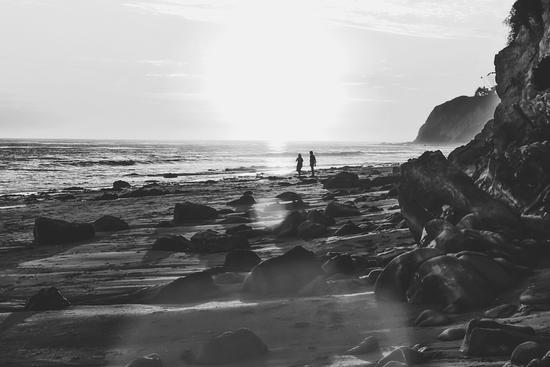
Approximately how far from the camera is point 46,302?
8156 mm

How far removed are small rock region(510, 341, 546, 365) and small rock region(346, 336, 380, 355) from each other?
140 cm

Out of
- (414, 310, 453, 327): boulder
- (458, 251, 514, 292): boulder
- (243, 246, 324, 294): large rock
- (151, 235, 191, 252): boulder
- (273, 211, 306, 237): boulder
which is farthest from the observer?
(273, 211, 306, 237): boulder

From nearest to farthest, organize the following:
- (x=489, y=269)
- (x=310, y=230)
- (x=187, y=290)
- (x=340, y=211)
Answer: (x=489, y=269)
(x=187, y=290)
(x=310, y=230)
(x=340, y=211)

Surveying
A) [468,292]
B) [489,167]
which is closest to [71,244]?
[489,167]

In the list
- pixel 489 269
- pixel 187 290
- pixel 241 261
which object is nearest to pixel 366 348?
pixel 489 269

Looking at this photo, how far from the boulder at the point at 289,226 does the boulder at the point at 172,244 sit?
2.38 meters

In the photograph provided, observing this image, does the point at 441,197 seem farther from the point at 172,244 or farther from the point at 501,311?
the point at 172,244

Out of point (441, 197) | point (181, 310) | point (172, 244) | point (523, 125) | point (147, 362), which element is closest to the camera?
point (147, 362)

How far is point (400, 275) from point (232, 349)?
2.58 m

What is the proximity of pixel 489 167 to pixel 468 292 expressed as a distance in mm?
4968

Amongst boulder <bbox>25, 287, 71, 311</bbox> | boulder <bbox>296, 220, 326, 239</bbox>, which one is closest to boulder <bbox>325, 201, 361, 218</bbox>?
boulder <bbox>296, 220, 326, 239</bbox>

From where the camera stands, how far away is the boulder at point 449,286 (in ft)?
21.7

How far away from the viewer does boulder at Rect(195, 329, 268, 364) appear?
5.80 meters

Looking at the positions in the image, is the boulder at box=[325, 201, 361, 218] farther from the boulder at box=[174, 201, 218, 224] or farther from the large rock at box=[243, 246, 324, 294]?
the large rock at box=[243, 246, 324, 294]
